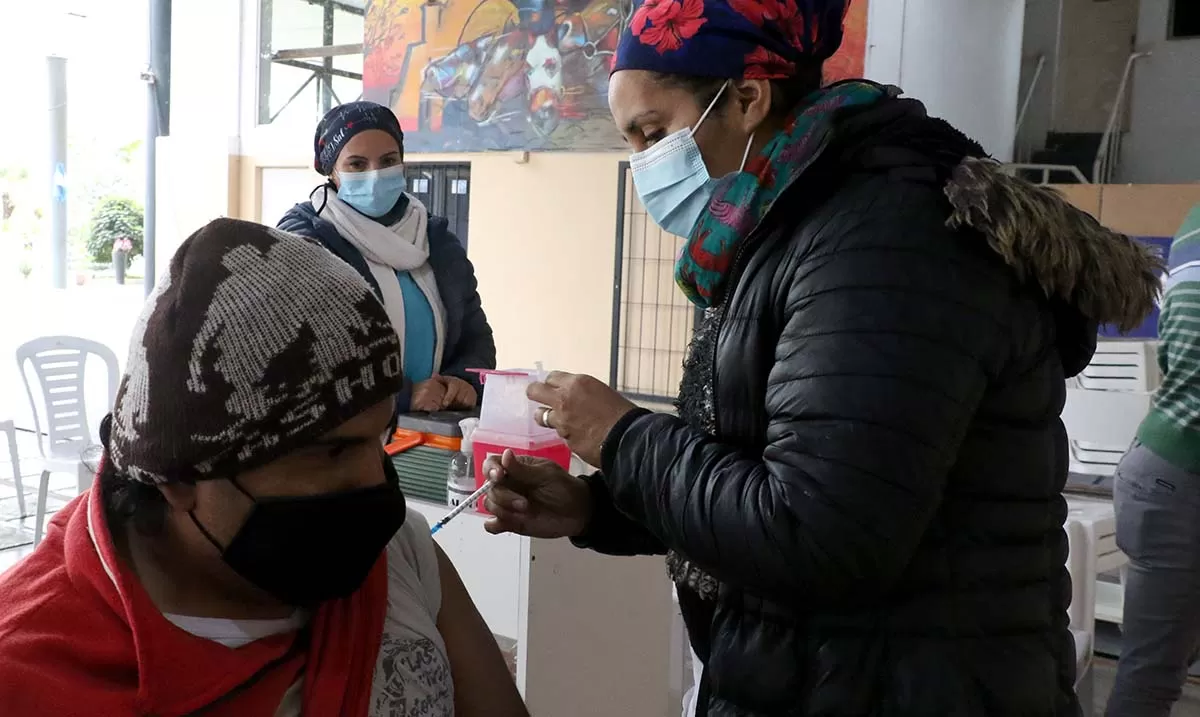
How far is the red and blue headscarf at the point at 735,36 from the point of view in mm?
1054

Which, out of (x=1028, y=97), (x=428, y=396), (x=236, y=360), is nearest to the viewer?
(x=236, y=360)

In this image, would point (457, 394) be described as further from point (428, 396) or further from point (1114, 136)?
point (1114, 136)

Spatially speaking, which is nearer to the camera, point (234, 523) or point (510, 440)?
point (234, 523)

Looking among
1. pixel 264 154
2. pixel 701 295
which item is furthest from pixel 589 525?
pixel 264 154

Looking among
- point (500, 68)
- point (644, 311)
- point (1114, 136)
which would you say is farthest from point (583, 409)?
point (1114, 136)

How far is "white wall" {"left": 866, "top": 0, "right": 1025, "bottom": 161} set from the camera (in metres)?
4.62

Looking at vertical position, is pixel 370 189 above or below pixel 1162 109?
below

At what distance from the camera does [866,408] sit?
84 cm

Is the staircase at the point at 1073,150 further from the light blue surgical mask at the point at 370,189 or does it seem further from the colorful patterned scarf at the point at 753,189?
the colorful patterned scarf at the point at 753,189

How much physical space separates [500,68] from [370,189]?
10.5ft

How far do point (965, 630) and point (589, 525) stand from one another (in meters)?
0.51

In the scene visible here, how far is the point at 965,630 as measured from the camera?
917 mm

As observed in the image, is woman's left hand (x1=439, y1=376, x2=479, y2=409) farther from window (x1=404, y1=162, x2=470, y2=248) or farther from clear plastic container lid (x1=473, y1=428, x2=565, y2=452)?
window (x1=404, y1=162, x2=470, y2=248)

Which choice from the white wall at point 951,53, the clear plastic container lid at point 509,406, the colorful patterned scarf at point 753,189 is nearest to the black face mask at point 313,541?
the colorful patterned scarf at point 753,189
